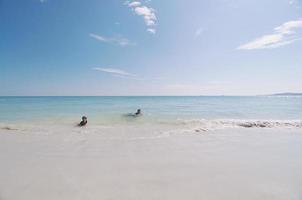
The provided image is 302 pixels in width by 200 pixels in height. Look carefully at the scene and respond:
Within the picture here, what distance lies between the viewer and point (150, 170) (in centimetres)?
472

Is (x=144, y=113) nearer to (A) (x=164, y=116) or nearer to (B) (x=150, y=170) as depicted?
(A) (x=164, y=116)

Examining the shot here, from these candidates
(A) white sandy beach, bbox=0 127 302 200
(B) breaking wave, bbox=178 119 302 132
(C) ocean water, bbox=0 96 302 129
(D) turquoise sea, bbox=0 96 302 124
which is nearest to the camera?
(A) white sandy beach, bbox=0 127 302 200

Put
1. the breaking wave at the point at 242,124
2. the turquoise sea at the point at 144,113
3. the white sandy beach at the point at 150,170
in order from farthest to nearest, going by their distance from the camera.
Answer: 1. the turquoise sea at the point at 144,113
2. the breaking wave at the point at 242,124
3. the white sandy beach at the point at 150,170

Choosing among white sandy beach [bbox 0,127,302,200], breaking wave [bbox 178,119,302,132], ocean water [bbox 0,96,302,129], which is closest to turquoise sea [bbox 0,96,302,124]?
ocean water [bbox 0,96,302,129]

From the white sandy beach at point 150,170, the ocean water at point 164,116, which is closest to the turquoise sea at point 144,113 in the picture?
the ocean water at point 164,116

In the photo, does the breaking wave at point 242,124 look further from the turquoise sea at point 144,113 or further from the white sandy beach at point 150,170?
the white sandy beach at point 150,170

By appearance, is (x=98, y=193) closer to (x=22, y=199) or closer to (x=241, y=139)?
(x=22, y=199)

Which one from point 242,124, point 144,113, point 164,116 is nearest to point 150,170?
point 242,124

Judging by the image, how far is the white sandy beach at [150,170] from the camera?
11.9 ft

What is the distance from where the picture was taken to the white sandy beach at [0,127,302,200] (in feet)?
11.9

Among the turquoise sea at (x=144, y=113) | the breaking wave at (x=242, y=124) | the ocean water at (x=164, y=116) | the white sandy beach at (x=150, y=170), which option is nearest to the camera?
the white sandy beach at (x=150, y=170)

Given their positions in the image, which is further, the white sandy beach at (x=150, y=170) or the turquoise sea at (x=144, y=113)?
the turquoise sea at (x=144, y=113)

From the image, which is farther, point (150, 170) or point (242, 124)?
point (242, 124)

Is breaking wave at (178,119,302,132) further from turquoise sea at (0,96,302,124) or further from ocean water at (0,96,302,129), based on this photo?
turquoise sea at (0,96,302,124)
